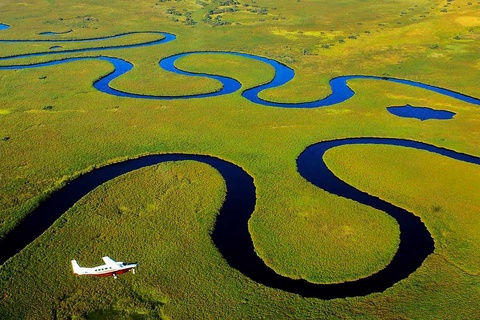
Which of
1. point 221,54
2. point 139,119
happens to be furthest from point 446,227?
point 221,54

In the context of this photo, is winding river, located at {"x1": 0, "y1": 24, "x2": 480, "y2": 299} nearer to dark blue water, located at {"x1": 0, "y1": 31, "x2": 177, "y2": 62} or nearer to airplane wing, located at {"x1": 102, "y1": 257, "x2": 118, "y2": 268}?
airplane wing, located at {"x1": 102, "y1": 257, "x2": 118, "y2": 268}

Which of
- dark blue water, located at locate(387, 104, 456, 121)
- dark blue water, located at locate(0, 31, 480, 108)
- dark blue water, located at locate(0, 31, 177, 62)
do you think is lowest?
dark blue water, located at locate(0, 31, 177, 62)

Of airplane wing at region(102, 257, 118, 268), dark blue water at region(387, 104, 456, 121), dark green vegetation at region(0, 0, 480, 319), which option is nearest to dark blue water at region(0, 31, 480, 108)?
dark green vegetation at region(0, 0, 480, 319)

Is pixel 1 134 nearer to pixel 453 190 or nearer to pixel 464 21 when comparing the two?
pixel 453 190

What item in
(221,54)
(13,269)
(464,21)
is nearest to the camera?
(13,269)

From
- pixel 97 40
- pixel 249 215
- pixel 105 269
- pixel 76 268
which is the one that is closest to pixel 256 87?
pixel 249 215
